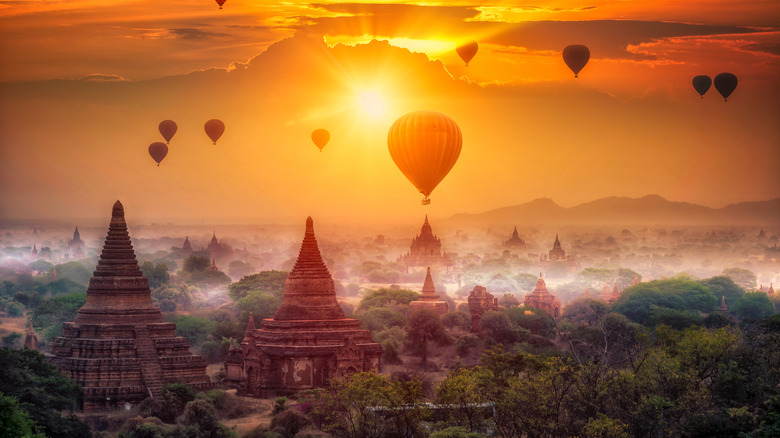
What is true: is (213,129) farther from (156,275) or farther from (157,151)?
(156,275)

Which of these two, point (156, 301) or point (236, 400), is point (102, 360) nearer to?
point (236, 400)

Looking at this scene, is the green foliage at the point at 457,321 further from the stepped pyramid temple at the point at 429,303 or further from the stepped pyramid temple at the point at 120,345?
the stepped pyramid temple at the point at 120,345

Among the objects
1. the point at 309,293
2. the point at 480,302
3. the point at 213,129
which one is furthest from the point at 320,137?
the point at 309,293

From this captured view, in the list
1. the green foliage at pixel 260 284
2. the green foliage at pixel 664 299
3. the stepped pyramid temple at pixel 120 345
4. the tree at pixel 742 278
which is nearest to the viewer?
the stepped pyramid temple at pixel 120 345

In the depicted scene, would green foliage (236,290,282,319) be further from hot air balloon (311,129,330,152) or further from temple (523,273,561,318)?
temple (523,273,561,318)

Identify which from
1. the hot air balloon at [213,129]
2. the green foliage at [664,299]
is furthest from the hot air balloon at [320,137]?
the green foliage at [664,299]

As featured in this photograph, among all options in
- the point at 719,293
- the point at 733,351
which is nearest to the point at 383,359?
the point at 733,351

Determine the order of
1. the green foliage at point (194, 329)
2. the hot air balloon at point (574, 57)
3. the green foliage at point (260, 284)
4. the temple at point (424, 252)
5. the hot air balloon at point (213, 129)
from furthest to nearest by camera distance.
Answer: the temple at point (424, 252) < the green foliage at point (260, 284) < the hot air balloon at point (213, 129) < the hot air balloon at point (574, 57) < the green foliage at point (194, 329)
